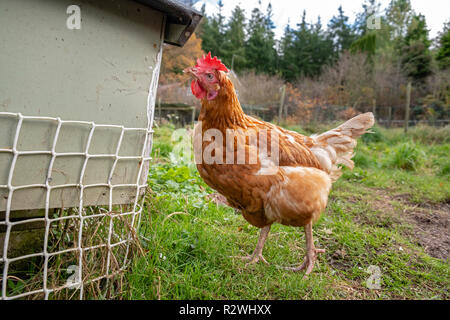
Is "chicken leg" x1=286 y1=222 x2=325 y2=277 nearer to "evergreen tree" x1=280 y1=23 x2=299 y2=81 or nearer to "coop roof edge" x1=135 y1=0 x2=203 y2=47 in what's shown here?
"coop roof edge" x1=135 y1=0 x2=203 y2=47

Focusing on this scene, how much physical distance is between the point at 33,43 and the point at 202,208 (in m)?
1.90

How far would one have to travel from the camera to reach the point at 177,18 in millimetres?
1581

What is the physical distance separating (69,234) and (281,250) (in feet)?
5.46

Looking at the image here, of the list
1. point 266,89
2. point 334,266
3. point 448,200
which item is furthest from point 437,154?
point 266,89

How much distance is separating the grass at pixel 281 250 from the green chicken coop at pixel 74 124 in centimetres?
31

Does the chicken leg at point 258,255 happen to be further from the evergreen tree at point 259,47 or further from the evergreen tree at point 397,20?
the evergreen tree at point 259,47

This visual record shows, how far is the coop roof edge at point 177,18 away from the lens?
1.41 m

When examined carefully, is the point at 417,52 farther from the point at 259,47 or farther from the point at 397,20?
the point at 259,47

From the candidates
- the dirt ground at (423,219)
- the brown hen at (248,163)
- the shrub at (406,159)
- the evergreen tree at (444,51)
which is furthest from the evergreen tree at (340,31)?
the brown hen at (248,163)

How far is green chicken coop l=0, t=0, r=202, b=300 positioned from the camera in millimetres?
1148

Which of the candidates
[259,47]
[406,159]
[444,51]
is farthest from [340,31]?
[406,159]

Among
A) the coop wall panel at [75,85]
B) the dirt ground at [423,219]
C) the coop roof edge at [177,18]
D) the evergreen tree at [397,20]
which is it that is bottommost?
the dirt ground at [423,219]

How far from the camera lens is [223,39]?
22062 mm
